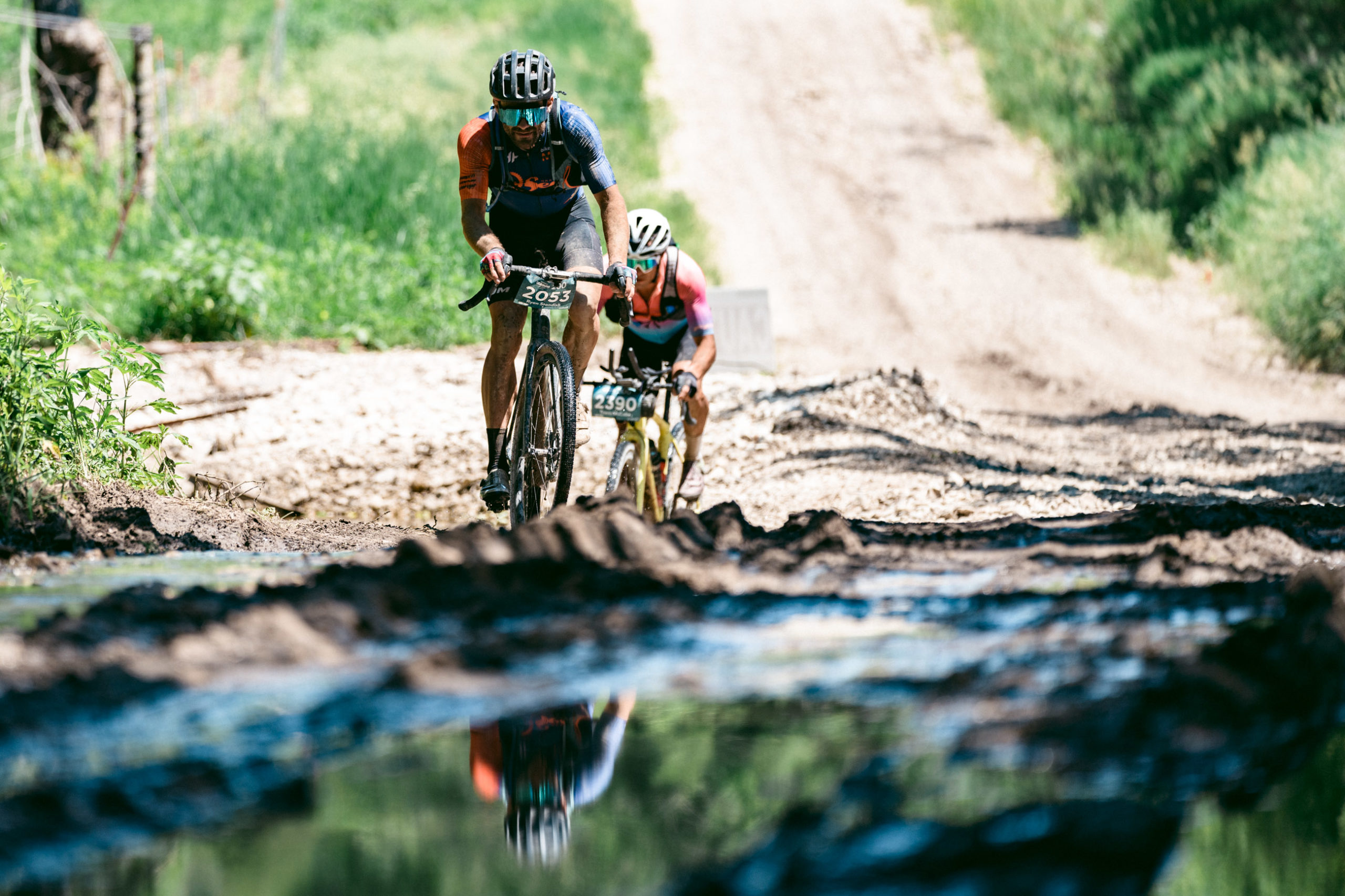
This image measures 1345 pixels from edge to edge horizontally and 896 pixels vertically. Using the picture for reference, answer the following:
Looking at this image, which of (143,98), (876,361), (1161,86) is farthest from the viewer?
(1161,86)

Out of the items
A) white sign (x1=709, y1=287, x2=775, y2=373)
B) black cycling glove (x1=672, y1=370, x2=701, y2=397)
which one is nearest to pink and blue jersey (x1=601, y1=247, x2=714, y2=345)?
black cycling glove (x1=672, y1=370, x2=701, y2=397)

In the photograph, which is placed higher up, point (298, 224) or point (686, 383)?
point (298, 224)

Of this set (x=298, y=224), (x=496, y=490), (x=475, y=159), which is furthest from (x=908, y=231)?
(x=496, y=490)

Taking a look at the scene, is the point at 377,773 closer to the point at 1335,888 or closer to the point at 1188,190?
the point at 1335,888

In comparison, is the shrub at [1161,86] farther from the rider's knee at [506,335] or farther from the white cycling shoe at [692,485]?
the rider's knee at [506,335]

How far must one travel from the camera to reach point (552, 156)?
5688 mm

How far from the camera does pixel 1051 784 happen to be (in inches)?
82.5

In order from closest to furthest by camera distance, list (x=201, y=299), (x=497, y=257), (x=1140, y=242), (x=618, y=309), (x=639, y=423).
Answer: (x=497, y=257) → (x=618, y=309) → (x=639, y=423) → (x=201, y=299) → (x=1140, y=242)

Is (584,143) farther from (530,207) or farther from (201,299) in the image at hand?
(201,299)

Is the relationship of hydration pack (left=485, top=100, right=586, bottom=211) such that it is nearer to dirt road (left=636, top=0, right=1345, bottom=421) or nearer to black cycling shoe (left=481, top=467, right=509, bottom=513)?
black cycling shoe (left=481, top=467, right=509, bottom=513)

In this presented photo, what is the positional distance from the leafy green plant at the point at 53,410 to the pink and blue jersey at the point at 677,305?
2.63 metres

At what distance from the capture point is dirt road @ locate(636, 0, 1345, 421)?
1459 cm

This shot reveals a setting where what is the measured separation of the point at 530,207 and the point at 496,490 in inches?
53.7

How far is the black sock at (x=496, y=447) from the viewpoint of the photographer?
18.7 feet
